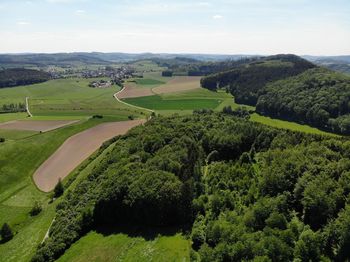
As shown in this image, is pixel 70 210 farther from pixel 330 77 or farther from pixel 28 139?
pixel 330 77

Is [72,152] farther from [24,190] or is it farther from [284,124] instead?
[284,124]

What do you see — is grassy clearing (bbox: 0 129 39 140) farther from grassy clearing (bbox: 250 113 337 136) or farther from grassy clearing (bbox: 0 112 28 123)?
grassy clearing (bbox: 250 113 337 136)

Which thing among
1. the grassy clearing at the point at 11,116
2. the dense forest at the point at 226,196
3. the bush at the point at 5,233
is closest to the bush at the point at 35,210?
the dense forest at the point at 226,196

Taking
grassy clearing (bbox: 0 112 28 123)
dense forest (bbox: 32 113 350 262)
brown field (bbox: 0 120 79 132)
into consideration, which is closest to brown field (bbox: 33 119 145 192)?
brown field (bbox: 0 120 79 132)

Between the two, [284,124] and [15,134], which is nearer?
[15,134]

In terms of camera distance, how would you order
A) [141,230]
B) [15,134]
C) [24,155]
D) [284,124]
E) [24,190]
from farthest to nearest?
[284,124], [15,134], [24,155], [24,190], [141,230]

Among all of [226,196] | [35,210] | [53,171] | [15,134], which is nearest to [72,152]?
[53,171]
